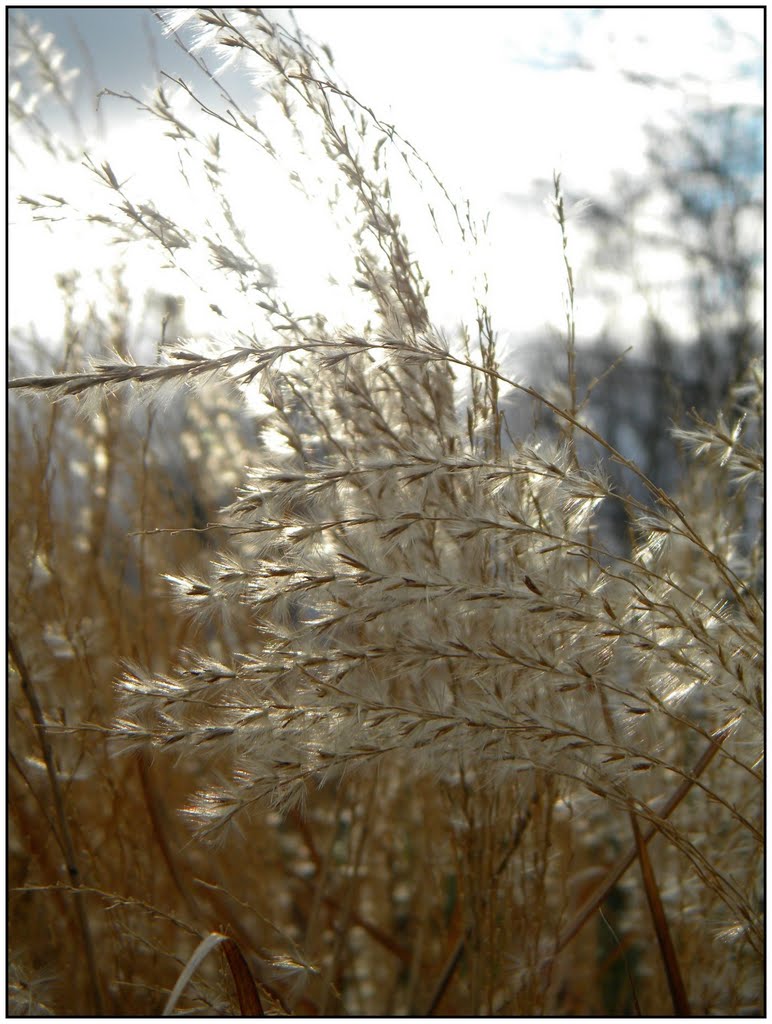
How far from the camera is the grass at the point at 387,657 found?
971mm

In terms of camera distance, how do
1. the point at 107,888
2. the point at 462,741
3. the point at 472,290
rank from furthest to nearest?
the point at 107,888 < the point at 472,290 < the point at 462,741

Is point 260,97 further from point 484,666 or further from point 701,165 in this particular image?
point 701,165

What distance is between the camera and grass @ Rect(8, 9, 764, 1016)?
3.19ft

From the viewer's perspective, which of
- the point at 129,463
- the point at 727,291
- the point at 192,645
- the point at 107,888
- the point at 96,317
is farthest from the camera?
the point at 727,291

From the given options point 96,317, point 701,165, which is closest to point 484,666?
point 96,317

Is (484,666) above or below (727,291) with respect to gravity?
below

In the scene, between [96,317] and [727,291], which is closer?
[96,317]

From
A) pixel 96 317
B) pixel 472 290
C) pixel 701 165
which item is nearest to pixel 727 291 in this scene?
pixel 701 165

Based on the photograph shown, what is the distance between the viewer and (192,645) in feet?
5.81

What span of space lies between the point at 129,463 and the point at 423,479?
1316 mm

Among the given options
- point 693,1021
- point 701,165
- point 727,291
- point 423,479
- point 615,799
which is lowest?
point 693,1021

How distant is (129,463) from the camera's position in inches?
86.4

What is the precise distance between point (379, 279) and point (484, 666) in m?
0.57

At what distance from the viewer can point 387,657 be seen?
985 mm
